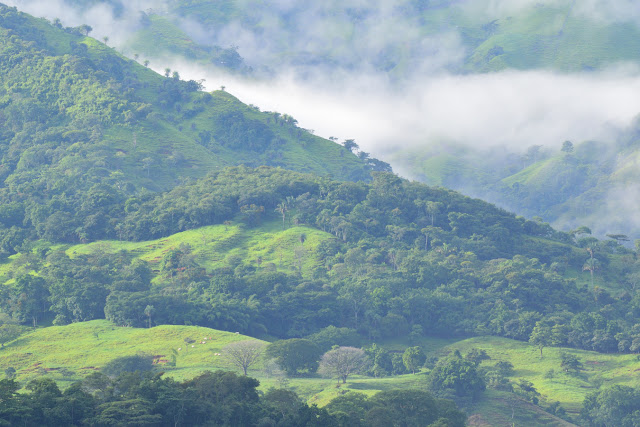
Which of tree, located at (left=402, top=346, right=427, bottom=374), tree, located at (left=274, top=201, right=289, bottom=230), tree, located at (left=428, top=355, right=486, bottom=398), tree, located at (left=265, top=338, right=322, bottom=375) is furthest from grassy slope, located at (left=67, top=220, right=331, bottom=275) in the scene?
tree, located at (left=428, top=355, right=486, bottom=398)

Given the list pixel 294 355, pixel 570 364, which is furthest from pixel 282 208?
pixel 570 364

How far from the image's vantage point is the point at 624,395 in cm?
9638

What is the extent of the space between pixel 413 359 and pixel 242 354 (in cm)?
1877

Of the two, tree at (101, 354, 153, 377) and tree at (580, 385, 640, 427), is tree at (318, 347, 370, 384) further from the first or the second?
tree at (580, 385, 640, 427)

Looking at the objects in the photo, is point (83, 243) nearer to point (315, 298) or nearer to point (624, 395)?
point (315, 298)

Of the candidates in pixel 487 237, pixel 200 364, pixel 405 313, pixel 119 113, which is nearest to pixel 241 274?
pixel 405 313

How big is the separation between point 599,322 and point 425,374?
26.6 m

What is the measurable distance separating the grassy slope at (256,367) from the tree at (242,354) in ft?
3.23

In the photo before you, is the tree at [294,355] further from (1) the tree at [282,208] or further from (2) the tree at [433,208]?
(2) the tree at [433,208]

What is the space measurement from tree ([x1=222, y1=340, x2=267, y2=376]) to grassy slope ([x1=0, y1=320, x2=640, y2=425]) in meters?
0.98

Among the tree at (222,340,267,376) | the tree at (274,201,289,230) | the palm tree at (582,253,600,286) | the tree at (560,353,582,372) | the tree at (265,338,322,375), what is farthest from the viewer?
the tree at (274,201,289,230)

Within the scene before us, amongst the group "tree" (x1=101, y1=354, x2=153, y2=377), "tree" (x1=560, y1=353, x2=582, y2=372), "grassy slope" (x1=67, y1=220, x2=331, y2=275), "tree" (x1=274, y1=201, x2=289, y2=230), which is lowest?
"tree" (x1=101, y1=354, x2=153, y2=377)

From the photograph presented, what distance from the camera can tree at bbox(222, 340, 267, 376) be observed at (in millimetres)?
96938

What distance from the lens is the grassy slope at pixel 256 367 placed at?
92875 millimetres
